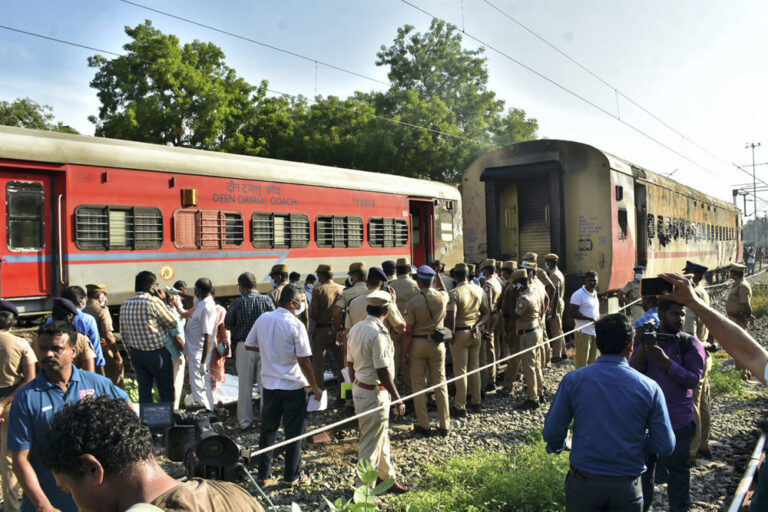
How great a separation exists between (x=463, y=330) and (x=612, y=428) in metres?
4.04

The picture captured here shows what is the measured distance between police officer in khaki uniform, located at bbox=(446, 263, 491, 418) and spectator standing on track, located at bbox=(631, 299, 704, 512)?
291 cm

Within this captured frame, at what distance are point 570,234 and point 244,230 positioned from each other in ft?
20.2

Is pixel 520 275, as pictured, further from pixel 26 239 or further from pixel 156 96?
pixel 156 96

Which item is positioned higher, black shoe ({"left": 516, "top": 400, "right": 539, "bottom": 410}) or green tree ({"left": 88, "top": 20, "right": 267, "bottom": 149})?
green tree ({"left": 88, "top": 20, "right": 267, "bottom": 149})

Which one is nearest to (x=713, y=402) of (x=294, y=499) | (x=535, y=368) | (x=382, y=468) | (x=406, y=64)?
(x=535, y=368)

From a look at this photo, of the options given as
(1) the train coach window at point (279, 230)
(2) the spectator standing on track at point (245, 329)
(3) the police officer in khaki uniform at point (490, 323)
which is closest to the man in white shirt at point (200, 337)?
(2) the spectator standing on track at point (245, 329)

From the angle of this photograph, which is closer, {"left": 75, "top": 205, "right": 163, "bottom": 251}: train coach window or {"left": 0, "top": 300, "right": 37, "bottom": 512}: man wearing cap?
{"left": 0, "top": 300, "right": 37, "bottom": 512}: man wearing cap

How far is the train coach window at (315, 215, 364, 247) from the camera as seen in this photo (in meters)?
11.7

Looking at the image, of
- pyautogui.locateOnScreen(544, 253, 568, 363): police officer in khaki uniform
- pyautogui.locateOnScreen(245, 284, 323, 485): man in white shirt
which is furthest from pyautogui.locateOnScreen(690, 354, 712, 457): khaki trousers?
pyautogui.locateOnScreen(245, 284, 323, 485): man in white shirt

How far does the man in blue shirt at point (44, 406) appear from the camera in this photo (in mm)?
2916

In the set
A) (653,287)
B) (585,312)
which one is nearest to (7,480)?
(653,287)

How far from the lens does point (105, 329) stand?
6.30 m

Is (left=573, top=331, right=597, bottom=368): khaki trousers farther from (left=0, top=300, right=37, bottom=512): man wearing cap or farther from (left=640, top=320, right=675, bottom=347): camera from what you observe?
(left=0, top=300, right=37, bottom=512): man wearing cap

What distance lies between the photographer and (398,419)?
6824 millimetres
